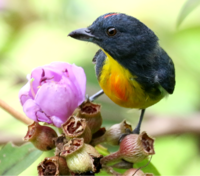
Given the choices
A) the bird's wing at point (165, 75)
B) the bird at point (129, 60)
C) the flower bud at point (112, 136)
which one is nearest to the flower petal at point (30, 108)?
the flower bud at point (112, 136)

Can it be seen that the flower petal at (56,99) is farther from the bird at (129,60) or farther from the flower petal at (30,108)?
the bird at (129,60)

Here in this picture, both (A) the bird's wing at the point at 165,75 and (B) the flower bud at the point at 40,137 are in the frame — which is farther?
(A) the bird's wing at the point at 165,75

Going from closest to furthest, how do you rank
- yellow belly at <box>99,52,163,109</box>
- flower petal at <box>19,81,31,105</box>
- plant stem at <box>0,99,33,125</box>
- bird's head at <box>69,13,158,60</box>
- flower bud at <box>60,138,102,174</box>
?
A: flower bud at <box>60,138,102,174</box> → flower petal at <box>19,81,31,105</box> → plant stem at <box>0,99,33,125</box> → bird's head at <box>69,13,158,60</box> → yellow belly at <box>99,52,163,109</box>

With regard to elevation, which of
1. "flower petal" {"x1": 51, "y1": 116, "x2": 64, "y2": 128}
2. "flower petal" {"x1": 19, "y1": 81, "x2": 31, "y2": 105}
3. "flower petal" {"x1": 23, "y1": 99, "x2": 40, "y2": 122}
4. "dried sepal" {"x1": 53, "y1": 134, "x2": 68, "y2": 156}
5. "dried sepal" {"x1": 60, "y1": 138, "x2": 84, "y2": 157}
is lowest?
"dried sepal" {"x1": 53, "y1": 134, "x2": 68, "y2": 156}

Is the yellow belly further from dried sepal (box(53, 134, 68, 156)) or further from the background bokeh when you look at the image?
dried sepal (box(53, 134, 68, 156))

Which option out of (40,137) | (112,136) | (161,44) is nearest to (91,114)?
(112,136)

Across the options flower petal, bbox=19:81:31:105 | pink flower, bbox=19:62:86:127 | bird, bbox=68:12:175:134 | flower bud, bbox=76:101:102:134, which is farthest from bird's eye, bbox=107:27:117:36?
flower petal, bbox=19:81:31:105

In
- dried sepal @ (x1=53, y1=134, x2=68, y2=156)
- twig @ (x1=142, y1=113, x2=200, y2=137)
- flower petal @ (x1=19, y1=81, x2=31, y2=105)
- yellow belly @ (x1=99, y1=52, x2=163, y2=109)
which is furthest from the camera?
twig @ (x1=142, y1=113, x2=200, y2=137)
